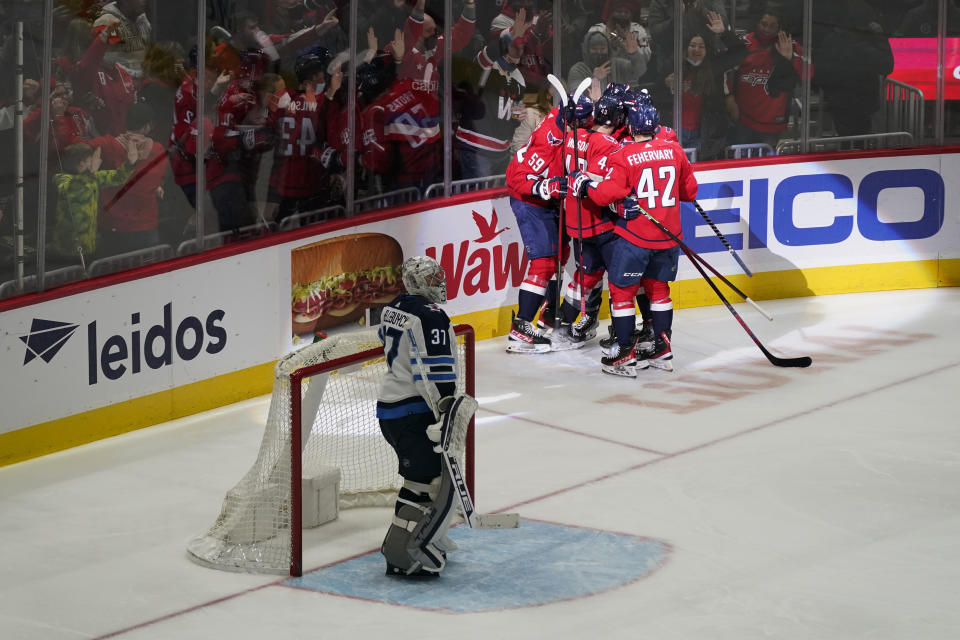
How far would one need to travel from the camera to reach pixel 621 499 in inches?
254

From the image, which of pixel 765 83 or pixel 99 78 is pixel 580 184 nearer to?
pixel 765 83

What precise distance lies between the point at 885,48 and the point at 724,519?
19.4 ft

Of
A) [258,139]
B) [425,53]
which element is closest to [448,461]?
[258,139]

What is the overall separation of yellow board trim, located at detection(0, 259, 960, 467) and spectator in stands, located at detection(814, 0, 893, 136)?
1092mm

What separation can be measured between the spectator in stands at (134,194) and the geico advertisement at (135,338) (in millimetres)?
234

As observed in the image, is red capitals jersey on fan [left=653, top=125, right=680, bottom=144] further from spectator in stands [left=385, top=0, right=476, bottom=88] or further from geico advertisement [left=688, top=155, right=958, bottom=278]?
geico advertisement [left=688, top=155, right=958, bottom=278]

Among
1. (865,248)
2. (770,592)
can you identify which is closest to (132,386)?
(770,592)

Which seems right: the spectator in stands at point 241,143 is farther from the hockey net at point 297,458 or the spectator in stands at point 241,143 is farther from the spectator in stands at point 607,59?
the spectator in stands at point 607,59

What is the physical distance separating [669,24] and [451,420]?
19.2ft

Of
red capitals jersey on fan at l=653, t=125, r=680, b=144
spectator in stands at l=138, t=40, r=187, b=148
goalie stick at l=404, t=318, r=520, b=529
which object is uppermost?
spectator in stands at l=138, t=40, r=187, b=148

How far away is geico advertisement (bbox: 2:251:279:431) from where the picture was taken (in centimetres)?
701

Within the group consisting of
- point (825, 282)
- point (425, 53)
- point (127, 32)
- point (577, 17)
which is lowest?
point (825, 282)

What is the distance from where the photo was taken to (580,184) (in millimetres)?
8820

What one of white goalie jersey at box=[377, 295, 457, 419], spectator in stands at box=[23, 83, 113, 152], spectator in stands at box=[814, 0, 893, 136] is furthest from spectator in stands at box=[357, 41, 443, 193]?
white goalie jersey at box=[377, 295, 457, 419]
